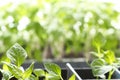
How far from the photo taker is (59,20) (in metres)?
1.38

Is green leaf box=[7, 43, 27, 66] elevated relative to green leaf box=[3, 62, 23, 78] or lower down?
elevated

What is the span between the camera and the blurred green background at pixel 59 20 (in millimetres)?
1286

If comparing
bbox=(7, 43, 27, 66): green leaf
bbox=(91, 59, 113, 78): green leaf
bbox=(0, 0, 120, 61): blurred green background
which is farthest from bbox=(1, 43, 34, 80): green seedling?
bbox=(0, 0, 120, 61): blurred green background

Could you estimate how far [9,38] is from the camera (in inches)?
50.6

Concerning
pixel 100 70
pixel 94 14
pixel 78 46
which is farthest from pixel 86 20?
pixel 100 70

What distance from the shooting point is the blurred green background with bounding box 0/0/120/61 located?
1286mm

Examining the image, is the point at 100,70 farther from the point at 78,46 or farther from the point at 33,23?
the point at 78,46

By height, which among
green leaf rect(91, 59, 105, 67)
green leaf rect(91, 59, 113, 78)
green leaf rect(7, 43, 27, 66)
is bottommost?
green leaf rect(91, 59, 113, 78)

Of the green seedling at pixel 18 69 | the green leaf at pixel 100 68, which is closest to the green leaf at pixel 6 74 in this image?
the green seedling at pixel 18 69

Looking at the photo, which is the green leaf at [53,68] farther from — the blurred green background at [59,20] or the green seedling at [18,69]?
the blurred green background at [59,20]

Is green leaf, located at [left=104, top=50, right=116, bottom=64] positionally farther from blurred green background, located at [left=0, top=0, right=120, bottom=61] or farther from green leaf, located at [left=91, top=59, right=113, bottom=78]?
blurred green background, located at [left=0, top=0, right=120, bottom=61]

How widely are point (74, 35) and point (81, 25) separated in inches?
5.5

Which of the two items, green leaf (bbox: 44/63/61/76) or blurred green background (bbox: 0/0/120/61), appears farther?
blurred green background (bbox: 0/0/120/61)

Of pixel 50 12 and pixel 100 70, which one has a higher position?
pixel 50 12
